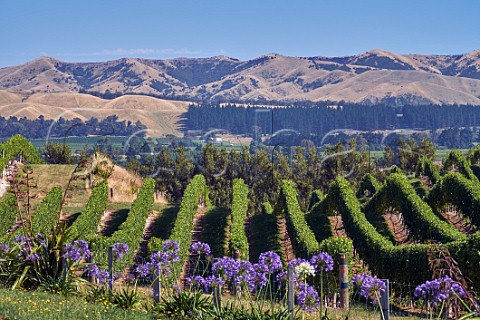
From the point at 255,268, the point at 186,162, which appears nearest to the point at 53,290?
the point at 255,268

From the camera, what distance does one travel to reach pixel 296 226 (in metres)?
→ 34.7

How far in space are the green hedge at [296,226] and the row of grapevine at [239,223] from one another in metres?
2.24

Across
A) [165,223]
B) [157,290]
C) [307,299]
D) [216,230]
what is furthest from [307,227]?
Result: [307,299]

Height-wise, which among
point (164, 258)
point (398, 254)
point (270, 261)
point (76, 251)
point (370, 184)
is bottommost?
point (370, 184)

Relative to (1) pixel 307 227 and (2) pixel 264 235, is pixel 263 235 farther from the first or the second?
(1) pixel 307 227

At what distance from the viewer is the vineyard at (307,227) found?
82.3ft

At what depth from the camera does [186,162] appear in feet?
286

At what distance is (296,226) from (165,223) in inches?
428

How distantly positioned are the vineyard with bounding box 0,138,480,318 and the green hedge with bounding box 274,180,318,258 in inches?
1.8

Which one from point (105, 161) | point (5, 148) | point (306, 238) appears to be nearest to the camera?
point (306, 238)

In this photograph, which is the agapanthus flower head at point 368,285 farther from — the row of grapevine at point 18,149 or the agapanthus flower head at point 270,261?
the row of grapevine at point 18,149

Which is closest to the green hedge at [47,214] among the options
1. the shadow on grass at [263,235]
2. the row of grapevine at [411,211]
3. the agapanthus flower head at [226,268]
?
the shadow on grass at [263,235]

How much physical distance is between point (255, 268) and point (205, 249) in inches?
69.9

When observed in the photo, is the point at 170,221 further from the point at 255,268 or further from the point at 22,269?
the point at 255,268
